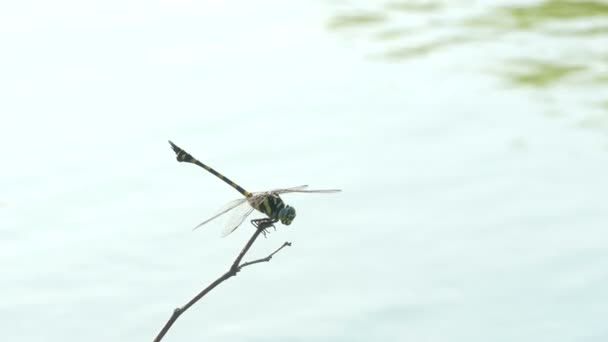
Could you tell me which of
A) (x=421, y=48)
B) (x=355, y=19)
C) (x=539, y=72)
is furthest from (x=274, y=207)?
(x=355, y=19)

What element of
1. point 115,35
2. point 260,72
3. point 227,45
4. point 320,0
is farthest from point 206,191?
point 320,0

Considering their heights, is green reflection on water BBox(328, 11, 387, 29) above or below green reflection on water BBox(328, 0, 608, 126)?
above

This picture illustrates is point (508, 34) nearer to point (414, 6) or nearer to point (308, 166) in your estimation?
point (414, 6)

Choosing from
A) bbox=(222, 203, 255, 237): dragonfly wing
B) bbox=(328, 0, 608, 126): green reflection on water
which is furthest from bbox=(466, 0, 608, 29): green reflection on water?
bbox=(222, 203, 255, 237): dragonfly wing

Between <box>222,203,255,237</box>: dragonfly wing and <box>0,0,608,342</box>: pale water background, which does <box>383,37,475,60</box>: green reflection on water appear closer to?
<box>0,0,608,342</box>: pale water background

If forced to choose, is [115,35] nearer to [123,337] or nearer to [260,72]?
[260,72]

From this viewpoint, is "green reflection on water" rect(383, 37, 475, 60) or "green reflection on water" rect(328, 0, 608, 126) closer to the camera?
"green reflection on water" rect(328, 0, 608, 126)
